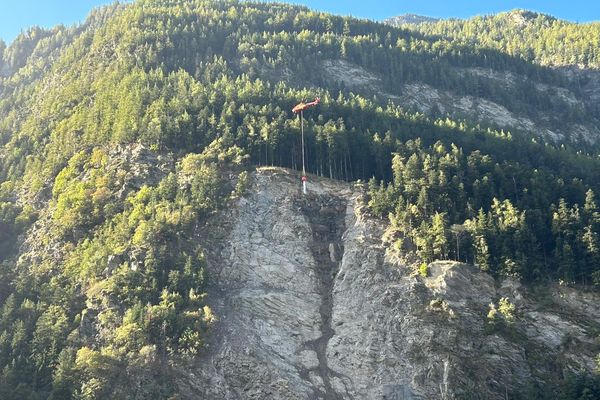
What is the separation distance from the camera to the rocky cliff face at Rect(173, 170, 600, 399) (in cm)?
5850

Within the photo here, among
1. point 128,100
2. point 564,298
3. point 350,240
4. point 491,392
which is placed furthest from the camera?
point 128,100

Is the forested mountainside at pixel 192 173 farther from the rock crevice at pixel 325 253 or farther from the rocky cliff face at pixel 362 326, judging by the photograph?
the rock crevice at pixel 325 253

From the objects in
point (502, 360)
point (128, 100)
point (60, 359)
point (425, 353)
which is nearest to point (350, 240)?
point (425, 353)

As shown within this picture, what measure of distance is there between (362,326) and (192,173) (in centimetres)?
3263

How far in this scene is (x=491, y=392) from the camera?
57.1 meters

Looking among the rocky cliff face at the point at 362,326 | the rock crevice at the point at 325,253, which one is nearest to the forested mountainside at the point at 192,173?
the rocky cliff face at the point at 362,326

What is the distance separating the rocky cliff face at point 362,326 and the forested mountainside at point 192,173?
2.61m

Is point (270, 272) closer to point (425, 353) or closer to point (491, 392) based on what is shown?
point (425, 353)

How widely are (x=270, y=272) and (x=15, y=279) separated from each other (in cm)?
3194

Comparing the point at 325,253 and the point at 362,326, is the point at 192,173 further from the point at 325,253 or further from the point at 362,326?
the point at 362,326

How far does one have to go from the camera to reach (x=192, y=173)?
82.7 metres

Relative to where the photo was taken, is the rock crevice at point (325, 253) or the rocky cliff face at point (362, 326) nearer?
the rocky cliff face at point (362, 326)

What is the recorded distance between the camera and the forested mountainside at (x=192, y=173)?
6372cm

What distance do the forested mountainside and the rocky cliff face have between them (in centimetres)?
261
